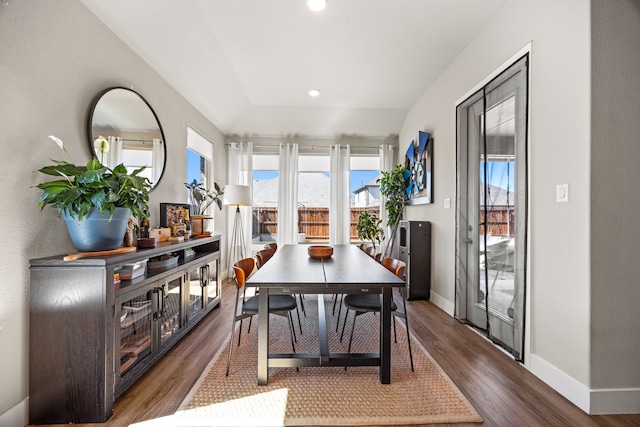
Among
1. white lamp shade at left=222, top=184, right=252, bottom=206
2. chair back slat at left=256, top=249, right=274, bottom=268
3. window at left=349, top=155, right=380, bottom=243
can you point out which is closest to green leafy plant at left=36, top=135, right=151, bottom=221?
chair back slat at left=256, top=249, right=274, bottom=268

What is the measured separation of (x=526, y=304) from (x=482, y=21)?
2.55m

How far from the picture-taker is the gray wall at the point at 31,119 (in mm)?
1476

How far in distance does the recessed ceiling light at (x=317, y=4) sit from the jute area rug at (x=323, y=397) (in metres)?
2.97

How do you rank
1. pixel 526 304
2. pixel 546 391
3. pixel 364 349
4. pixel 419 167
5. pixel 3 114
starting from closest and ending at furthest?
1. pixel 3 114
2. pixel 546 391
3. pixel 526 304
4. pixel 364 349
5. pixel 419 167

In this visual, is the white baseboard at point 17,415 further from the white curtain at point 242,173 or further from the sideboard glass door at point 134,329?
the white curtain at point 242,173

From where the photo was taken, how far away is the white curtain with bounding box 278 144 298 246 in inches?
204

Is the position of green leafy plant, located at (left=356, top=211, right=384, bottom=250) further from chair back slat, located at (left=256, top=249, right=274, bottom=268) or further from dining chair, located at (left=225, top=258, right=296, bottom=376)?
dining chair, located at (left=225, top=258, right=296, bottom=376)

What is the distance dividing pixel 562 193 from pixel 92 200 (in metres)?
2.90

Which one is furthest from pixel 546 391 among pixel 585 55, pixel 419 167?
pixel 419 167

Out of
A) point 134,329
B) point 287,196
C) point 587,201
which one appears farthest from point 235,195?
point 587,201

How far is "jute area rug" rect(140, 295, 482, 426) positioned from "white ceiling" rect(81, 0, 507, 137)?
9.43 feet

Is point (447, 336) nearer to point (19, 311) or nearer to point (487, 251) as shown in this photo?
point (487, 251)

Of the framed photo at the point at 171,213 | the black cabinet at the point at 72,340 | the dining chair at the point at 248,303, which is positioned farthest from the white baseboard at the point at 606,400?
the framed photo at the point at 171,213

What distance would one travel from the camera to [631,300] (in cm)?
166
